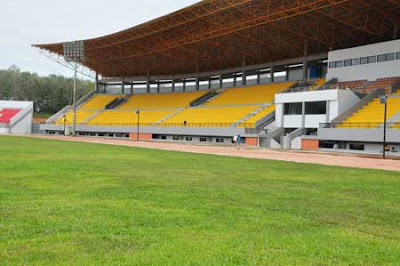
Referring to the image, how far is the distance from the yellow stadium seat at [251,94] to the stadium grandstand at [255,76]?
0.77 feet

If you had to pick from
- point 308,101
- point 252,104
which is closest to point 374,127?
point 308,101

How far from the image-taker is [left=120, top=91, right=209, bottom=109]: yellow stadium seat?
3125 inches

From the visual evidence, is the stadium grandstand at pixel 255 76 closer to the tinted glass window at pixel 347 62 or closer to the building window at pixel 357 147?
the building window at pixel 357 147

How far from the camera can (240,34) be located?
59438mm

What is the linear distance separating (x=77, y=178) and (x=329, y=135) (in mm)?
32952

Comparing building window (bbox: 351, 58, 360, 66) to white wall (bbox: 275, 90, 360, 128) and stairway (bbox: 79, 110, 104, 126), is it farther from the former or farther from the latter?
stairway (bbox: 79, 110, 104, 126)

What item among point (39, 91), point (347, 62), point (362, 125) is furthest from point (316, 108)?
point (39, 91)

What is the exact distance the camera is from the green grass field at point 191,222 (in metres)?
5.98

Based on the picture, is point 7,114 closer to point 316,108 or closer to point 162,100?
point 162,100

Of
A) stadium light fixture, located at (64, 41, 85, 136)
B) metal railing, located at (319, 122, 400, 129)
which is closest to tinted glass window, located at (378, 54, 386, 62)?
metal railing, located at (319, 122, 400, 129)

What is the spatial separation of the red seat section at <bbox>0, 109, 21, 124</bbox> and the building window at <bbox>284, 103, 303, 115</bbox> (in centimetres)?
6140

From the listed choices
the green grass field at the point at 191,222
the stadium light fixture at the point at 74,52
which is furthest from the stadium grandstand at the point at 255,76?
the green grass field at the point at 191,222

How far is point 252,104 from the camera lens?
64.2 metres

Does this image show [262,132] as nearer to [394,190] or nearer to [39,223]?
[394,190]
